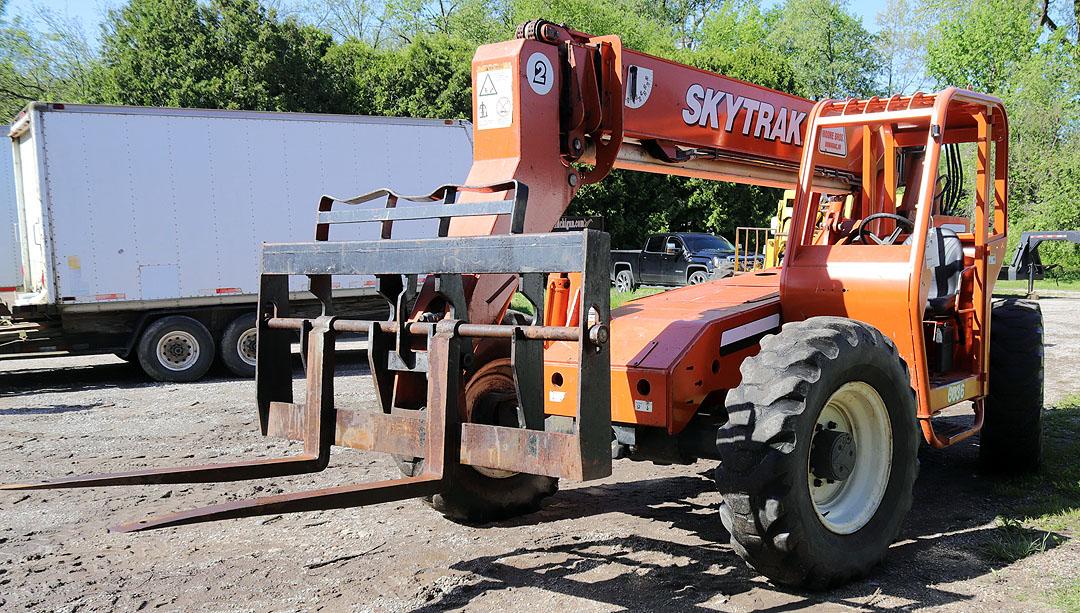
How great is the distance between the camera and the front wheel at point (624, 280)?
26.2m

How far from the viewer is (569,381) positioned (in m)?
5.31

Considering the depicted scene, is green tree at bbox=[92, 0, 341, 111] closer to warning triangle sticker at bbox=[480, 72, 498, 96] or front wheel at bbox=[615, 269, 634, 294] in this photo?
front wheel at bbox=[615, 269, 634, 294]

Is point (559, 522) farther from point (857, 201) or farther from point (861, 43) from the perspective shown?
point (861, 43)

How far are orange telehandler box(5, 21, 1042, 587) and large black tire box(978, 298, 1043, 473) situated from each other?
0.05 ft

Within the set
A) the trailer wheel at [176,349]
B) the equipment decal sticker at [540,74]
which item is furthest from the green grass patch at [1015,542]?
the trailer wheel at [176,349]

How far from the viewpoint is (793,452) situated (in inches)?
164

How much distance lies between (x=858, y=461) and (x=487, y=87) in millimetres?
2882

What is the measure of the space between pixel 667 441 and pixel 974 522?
2180 mm

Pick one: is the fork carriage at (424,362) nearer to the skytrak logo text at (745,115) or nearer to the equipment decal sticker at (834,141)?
the skytrak logo text at (745,115)

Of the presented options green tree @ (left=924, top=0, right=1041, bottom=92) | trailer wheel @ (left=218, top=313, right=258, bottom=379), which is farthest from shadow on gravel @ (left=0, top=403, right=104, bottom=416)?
green tree @ (left=924, top=0, right=1041, bottom=92)

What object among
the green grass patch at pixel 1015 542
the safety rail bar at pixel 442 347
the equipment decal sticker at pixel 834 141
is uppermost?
the equipment decal sticker at pixel 834 141

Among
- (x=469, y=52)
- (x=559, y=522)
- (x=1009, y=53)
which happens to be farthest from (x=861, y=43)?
(x=559, y=522)

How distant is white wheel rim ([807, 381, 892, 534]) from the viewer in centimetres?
472

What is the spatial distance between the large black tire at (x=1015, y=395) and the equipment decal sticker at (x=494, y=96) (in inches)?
157
